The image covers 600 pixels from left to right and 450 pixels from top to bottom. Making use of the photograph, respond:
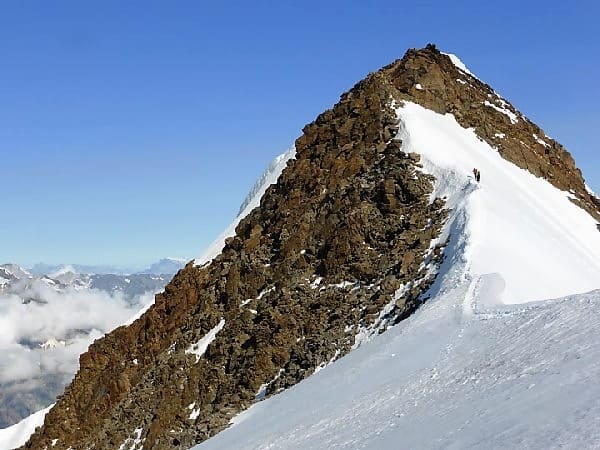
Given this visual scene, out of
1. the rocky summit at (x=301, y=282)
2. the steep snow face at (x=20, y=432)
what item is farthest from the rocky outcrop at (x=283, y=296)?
the steep snow face at (x=20, y=432)

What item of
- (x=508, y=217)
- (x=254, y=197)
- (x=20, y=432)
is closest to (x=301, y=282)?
(x=508, y=217)

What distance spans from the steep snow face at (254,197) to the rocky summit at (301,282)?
2195mm

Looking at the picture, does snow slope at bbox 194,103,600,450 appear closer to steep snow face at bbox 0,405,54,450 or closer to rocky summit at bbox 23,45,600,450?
rocky summit at bbox 23,45,600,450

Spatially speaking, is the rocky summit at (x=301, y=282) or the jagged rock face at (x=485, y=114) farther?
the jagged rock face at (x=485, y=114)

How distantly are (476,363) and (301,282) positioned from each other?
75.1 ft

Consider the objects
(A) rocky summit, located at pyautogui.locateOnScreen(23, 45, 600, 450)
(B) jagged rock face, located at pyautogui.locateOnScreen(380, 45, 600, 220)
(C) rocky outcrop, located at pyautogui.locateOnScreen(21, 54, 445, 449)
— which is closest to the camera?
(C) rocky outcrop, located at pyautogui.locateOnScreen(21, 54, 445, 449)

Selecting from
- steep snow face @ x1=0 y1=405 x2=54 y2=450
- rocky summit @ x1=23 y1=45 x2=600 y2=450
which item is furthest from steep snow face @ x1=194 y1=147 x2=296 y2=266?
steep snow face @ x1=0 y1=405 x2=54 y2=450

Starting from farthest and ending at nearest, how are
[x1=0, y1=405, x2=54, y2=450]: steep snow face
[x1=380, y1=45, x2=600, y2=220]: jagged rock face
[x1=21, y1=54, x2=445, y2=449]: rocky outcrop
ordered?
[x1=0, y1=405, x2=54, y2=450]: steep snow face
[x1=380, y1=45, x2=600, y2=220]: jagged rock face
[x1=21, y1=54, x2=445, y2=449]: rocky outcrop

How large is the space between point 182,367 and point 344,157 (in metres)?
20.5

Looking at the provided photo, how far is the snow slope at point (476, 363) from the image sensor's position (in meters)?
10.5

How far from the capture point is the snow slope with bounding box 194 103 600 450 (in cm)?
1054

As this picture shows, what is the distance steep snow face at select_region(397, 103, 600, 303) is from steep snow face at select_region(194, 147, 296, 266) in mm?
19702

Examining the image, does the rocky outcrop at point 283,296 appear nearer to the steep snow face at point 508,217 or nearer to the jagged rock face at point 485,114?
the steep snow face at point 508,217

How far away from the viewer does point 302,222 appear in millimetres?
42531
